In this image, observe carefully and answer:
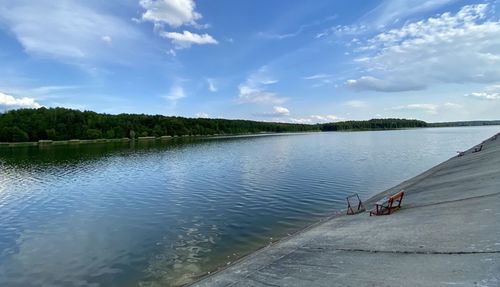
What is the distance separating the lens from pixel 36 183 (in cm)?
3756

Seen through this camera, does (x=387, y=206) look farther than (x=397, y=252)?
Yes

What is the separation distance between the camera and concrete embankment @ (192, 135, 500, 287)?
8.55 metres

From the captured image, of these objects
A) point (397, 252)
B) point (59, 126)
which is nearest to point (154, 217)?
point (397, 252)

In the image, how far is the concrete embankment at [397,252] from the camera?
855 centimetres

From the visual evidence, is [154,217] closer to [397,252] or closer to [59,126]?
[397,252]

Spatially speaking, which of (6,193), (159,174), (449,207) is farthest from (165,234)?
(159,174)

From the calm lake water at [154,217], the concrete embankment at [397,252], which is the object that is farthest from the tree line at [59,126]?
the concrete embankment at [397,252]

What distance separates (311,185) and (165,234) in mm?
16727

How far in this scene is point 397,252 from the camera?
35.4ft

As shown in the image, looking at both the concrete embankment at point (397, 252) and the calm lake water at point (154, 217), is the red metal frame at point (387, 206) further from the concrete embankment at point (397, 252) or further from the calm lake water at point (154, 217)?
the calm lake water at point (154, 217)

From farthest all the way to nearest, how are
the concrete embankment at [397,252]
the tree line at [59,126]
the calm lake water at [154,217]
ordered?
the tree line at [59,126] → the calm lake water at [154,217] → the concrete embankment at [397,252]

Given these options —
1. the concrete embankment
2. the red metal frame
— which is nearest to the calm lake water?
the concrete embankment

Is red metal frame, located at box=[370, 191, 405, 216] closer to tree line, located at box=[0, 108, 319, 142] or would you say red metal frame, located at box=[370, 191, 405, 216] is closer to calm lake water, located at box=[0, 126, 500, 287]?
calm lake water, located at box=[0, 126, 500, 287]

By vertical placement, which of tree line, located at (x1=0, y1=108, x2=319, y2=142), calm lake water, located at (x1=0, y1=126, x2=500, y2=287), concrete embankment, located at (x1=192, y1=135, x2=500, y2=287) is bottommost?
calm lake water, located at (x1=0, y1=126, x2=500, y2=287)
